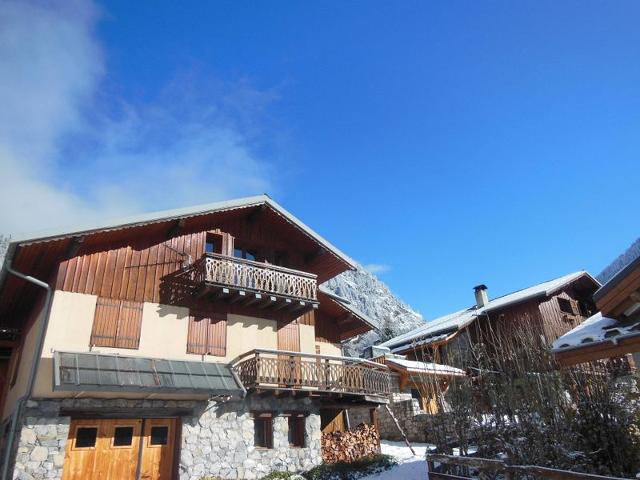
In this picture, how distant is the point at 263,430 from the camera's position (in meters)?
15.6

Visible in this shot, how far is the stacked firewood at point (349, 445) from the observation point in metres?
16.5

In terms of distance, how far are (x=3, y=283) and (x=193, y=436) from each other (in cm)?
763

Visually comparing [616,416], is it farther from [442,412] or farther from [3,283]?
[3,283]

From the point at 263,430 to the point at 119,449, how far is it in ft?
15.1

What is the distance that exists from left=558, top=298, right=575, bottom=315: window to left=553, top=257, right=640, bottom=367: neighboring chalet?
956 inches

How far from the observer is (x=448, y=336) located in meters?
27.4

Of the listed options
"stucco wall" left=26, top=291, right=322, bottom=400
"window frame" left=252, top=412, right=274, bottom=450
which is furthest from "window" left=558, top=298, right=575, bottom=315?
"window frame" left=252, top=412, right=274, bottom=450

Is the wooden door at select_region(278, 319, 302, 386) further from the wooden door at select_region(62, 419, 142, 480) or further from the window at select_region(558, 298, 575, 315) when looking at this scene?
A: the window at select_region(558, 298, 575, 315)

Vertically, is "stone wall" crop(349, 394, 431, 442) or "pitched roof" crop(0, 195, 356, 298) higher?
"pitched roof" crop(0, 195, 356, 298)

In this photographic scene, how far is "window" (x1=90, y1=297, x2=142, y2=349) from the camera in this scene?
13703 millimetres

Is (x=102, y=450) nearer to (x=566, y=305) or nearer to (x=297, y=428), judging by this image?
(x=297, y=428)

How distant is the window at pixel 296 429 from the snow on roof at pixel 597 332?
35.1ft

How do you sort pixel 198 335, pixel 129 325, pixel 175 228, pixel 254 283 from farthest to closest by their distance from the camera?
pixel 254 283, pixel 175 228, pixel 198 335, pixel 129 325

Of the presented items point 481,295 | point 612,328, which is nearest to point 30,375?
point 612,328
